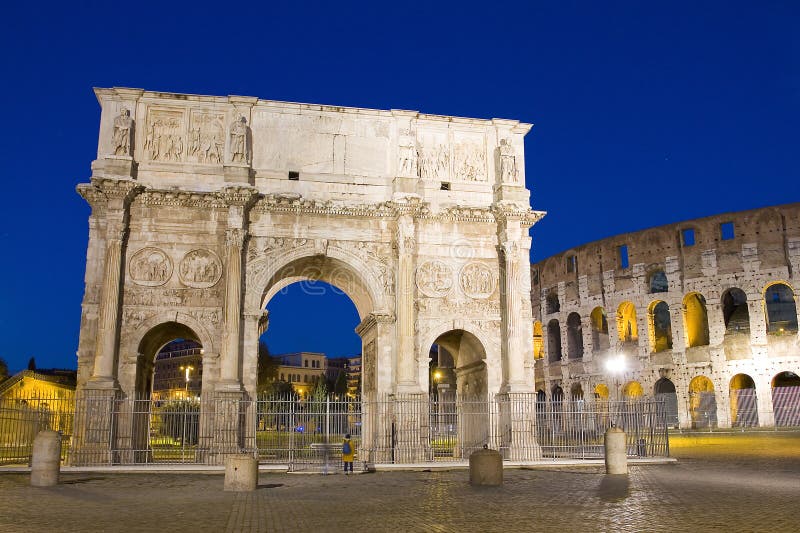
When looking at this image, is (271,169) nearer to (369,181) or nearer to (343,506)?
(369,181)

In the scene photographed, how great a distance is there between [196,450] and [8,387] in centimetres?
2414

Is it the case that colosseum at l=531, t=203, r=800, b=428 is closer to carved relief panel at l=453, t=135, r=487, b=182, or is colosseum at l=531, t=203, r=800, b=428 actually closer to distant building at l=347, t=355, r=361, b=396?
carved relief panel at l=453, t=135, r=487, b=182

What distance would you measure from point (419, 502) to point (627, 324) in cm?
3257

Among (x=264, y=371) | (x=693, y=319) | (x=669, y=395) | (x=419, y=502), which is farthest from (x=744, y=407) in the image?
(x=264, y=371)

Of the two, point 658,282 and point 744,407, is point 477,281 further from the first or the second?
point 658,282

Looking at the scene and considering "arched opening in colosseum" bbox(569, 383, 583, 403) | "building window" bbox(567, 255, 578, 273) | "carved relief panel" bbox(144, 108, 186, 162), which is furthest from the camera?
"building window" bbox(567, 255, 578, 273)

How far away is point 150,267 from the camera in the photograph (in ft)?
64.2

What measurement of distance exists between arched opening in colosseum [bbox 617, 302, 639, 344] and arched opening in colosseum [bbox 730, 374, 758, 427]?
592cm

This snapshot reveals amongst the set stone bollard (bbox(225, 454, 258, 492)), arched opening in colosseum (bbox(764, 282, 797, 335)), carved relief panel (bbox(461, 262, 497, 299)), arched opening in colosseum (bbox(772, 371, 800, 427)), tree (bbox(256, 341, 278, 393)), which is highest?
arched opening in colosseum (bbox(764, 282, 797, 335))

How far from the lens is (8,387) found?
3675cm

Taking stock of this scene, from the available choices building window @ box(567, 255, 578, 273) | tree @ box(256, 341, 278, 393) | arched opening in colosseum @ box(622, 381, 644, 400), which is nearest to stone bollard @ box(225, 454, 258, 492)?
arched opening in colosseum @ box(622, 381, 644, 400)

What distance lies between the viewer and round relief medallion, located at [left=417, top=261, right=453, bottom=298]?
68.2 feet

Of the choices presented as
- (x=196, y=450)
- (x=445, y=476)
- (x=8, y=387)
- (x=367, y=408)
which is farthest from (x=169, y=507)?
(x=8, y=387)

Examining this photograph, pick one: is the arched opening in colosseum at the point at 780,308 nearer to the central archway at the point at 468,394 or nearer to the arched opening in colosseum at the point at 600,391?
the arched opening in colosseum at the point at 600,391
